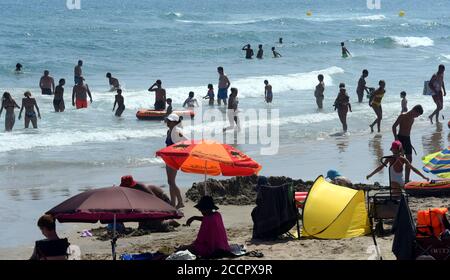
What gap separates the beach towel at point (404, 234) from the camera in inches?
318

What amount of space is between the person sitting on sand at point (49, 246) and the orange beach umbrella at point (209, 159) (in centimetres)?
346

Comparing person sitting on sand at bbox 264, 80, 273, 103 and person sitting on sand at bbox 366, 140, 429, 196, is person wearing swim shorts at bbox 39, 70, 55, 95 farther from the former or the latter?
person sitting on sand at bbox 366, 140, 429, 196

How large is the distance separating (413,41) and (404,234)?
4708 cm

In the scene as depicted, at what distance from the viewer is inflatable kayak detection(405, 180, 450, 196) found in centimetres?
1235

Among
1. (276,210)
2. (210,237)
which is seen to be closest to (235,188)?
(276,210)

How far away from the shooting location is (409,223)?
26.7 feet

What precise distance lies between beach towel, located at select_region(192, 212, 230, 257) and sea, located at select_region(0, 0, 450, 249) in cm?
290

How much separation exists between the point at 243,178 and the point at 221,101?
42.5ft

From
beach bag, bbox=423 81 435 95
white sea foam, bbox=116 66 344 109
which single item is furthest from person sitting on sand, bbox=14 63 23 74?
beach bag, bbox=423 81 435 95

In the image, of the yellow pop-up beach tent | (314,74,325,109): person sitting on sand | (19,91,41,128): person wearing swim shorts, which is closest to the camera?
the yellow pop-up beach tent

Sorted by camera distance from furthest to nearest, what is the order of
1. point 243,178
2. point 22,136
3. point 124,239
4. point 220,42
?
point 220,42
point 22,136
point 243,178
point 124,239
